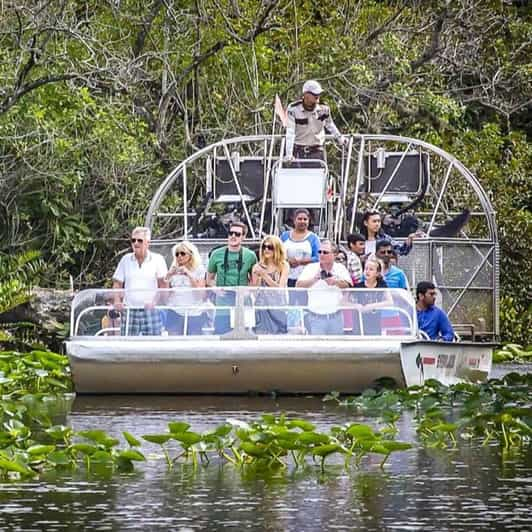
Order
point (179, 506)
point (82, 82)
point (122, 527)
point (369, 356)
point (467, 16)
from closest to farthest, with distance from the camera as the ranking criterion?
point (122, 527)
point (179, 506)
point (369, 356)
point (82, 82)
point (467, 16)

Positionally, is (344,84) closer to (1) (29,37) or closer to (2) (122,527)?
(1) (29,37)

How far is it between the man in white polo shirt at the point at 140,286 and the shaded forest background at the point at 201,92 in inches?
237

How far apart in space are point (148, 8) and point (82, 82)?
1.45m

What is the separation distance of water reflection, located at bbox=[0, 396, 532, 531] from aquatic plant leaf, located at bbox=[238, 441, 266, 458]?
0.13 metres

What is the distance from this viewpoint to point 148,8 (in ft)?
90.5

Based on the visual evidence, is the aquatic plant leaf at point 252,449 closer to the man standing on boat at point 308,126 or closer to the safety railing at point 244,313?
the safety railing at point 244,313

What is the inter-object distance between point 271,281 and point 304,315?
0.52 meters

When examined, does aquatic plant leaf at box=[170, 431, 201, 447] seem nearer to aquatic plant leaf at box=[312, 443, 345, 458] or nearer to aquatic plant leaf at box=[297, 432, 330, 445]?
aquatic plant leaf at box=[297, 432, 330, 445]

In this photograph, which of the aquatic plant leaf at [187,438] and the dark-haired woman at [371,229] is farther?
the dark-haired woman at [371,229]

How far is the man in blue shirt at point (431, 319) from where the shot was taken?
18.8m

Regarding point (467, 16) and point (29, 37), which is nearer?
point (29, 37)

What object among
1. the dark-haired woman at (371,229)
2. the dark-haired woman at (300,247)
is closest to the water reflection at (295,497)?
the dark-haired woman at (300,247)

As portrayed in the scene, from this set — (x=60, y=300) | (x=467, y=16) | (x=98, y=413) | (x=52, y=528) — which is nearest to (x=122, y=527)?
(x=52, y=528)

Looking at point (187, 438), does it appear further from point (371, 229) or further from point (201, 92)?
point (201, 92)
